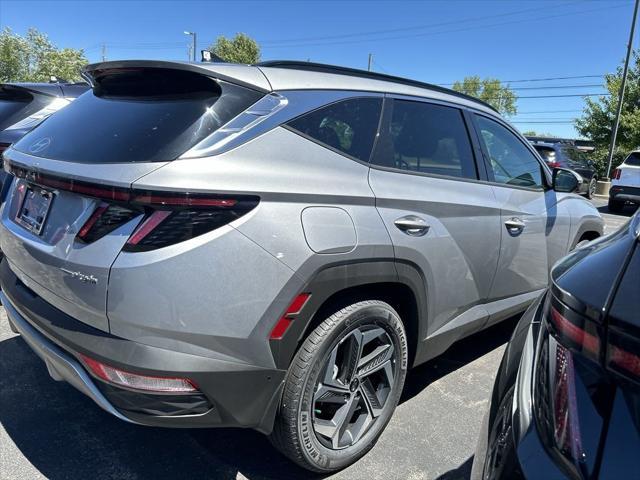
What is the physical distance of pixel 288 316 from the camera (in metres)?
1.92

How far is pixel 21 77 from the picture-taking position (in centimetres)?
4188

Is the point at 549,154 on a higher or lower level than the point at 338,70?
lower

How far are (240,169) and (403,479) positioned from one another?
1657 millimetres

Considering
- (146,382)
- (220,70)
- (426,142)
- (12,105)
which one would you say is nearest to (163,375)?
(146,382)

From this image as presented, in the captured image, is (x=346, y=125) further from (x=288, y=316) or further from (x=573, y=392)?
(x=573, y=392)

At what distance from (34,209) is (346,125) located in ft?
4.79

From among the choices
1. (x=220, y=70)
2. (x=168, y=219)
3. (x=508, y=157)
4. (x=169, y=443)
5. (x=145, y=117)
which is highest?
(x=220, y=70)

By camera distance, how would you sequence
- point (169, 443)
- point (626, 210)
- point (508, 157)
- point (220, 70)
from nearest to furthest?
point (220, 70)
point (169, 443)
point (508, 157)
point (626, 210)

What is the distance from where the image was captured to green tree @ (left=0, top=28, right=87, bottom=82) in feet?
133

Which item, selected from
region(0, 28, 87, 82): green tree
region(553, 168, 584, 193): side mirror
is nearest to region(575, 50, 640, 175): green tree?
region(553, 168, 584, 193): side mirror

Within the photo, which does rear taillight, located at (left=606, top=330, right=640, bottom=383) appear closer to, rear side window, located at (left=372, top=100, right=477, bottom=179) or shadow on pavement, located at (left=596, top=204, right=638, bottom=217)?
rear side window, located at (left=372, top=100, right=477, bottom=179)

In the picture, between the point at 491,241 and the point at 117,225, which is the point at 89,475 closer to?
the point at 117,225

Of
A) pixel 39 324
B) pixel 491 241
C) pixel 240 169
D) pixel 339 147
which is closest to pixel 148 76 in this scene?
pixel 240 169

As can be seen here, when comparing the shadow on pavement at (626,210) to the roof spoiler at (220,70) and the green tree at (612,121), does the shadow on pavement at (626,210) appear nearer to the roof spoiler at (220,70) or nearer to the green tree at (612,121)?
the green tree at (612,121)
